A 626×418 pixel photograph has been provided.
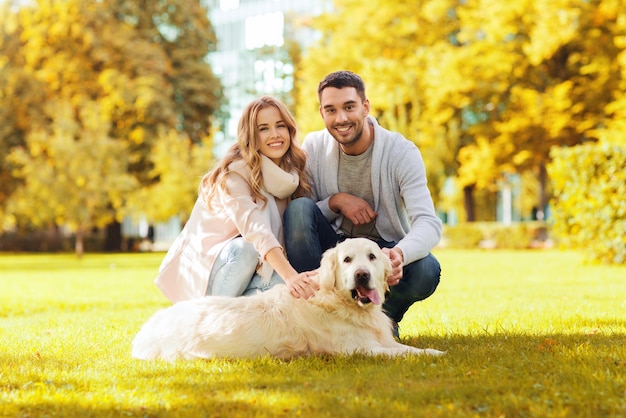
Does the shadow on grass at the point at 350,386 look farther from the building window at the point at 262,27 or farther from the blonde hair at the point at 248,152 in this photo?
the building window at the point at 262,27

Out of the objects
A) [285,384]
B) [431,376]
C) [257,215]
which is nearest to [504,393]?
[431,376]

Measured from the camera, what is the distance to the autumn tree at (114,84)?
30938 mm

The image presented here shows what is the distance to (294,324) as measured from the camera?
5.18 m

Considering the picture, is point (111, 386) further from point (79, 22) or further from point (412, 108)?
point (79, 22)

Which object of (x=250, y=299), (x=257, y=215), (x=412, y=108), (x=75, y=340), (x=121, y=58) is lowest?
(x=75, y=340)

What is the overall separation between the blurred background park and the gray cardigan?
17234 millimetres

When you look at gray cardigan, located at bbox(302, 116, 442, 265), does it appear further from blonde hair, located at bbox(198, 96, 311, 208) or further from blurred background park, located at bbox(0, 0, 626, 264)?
blurred background park, located at bbox(0, 0, 626, 264)

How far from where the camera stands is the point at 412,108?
104ft

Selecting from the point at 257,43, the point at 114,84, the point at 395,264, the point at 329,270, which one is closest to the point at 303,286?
the point at 329,270

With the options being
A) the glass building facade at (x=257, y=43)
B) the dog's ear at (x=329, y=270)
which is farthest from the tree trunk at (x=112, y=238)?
the dog's ear at (x=329, y=270)

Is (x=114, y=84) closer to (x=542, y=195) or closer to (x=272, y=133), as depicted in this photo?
(x=542, y=195)

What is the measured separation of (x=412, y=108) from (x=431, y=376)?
91.5ft

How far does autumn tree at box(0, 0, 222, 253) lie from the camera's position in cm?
3094

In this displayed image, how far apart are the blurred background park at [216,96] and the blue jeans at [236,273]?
18.1m
